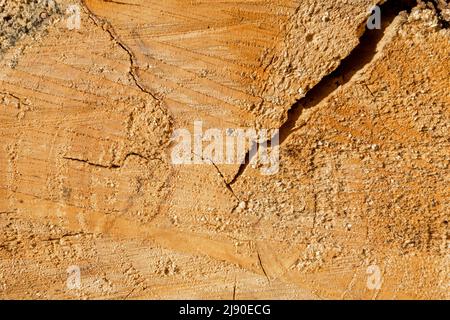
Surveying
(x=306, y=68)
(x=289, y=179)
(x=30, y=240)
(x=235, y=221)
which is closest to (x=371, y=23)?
(x=306, y=68)

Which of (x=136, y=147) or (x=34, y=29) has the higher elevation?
(x=34, y=29)

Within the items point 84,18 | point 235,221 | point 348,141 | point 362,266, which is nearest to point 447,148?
point 348,141

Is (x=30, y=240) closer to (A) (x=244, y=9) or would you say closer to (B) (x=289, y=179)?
(B) (x=289, y=179)

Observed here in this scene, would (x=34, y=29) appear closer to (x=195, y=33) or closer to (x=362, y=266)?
(x=195, y=33)

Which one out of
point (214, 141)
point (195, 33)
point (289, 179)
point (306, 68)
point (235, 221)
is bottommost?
point (235, 221)

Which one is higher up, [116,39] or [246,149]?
[116,39]

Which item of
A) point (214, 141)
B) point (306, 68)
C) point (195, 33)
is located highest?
point (195, 33)

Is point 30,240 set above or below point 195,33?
below

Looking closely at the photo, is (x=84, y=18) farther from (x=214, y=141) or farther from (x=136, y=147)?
(x=214, y=141)
